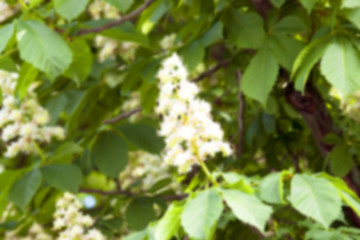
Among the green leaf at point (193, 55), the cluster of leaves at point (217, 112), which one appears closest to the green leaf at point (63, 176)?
the cluster of leaves at point (217, 112)

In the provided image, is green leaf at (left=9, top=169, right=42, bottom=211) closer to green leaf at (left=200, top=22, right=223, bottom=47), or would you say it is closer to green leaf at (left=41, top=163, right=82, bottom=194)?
green leaf at (left=41, top=163, right=82, bottom=194)

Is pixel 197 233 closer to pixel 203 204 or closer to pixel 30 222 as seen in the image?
pixel 203 204

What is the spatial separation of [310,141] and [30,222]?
5.12 ft

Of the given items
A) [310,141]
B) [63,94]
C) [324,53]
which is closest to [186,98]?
[324,53]

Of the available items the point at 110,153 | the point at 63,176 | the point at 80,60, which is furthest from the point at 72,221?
the point at 80,60

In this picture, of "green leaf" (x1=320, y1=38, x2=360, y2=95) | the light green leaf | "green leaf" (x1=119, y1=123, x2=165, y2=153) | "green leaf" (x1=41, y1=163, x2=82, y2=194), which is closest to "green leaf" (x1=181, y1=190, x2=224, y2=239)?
the light green leaf

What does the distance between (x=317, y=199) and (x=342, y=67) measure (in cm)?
53

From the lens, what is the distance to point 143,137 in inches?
98.2

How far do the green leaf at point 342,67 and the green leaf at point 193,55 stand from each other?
54 cm

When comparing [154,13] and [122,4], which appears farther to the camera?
[154,13]

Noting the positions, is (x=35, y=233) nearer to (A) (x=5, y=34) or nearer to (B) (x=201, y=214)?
(A) (x=5, y=34)

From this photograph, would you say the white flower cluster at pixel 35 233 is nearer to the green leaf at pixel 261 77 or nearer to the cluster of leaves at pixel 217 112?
the cluster of leaves at pixel 217 112

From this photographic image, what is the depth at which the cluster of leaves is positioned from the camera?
1278 millimetres

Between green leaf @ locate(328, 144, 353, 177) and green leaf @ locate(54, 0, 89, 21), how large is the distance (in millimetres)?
1137
